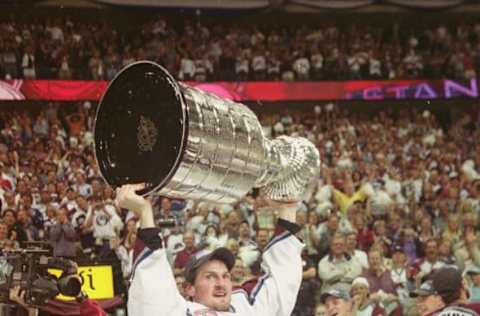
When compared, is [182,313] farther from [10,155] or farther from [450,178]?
[450,178]

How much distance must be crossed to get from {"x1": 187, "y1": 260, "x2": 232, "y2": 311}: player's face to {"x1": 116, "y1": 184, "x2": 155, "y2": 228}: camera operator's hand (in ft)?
2.12

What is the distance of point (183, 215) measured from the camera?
349 inches

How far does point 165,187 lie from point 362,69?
14.4 m

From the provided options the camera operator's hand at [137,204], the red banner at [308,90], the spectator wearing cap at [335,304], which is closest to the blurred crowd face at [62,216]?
the spectator wearing cap at [335,304]

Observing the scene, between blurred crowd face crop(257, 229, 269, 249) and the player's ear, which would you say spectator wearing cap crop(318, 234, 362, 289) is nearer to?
blurred crowd face crop(257, 229, 269, 249)

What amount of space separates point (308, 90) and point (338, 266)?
899 cm

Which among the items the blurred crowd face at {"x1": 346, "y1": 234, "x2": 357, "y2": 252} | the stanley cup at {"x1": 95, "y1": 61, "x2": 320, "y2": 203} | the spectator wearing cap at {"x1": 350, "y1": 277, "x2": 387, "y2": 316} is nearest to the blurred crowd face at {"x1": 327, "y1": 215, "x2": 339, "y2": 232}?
the blurred crowd face at {"x1": 346, "y1": 234, "x2": 357, "y2": 252}

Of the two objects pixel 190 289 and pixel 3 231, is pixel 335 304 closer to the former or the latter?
pixel 190 289

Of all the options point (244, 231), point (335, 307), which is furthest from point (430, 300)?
point (244, 231)

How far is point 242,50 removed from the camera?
656 inches

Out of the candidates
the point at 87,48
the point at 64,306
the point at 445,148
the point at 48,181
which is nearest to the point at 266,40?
the point at 87,48

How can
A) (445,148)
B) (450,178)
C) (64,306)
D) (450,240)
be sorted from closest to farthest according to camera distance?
(64,306) < (450,240) < (450,178) < (445,148)

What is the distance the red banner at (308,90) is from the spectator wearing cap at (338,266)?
6.88 meters

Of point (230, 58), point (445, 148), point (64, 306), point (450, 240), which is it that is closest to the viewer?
point (64, 306)
